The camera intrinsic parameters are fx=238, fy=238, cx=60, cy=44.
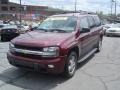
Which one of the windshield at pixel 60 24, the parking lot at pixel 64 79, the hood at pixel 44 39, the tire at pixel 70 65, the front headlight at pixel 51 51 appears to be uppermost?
the windshield at pixel 60 24

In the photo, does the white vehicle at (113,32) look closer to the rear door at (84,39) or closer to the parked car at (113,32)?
the parked car at (113,32)

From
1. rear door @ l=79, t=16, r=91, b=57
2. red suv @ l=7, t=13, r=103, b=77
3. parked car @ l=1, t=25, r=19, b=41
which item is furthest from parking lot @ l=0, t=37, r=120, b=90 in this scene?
parked car @ l=1, t=25, r=19, b=41

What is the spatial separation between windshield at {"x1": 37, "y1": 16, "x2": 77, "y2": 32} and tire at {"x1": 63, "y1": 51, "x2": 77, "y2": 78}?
0.87 m

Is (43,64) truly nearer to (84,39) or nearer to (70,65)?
(70,65)

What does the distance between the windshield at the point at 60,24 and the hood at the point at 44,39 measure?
0.47m

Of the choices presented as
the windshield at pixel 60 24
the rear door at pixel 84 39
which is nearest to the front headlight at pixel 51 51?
the windshield at pixel 60 24

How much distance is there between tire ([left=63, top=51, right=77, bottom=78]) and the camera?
647 cm

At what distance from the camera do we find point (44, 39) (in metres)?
6.34

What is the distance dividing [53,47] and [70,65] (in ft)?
3.20

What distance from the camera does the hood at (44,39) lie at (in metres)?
6.12

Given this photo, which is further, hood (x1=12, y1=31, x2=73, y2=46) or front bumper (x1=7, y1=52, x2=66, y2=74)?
hood (x1=12, y1=31, x2=73, y2=46)

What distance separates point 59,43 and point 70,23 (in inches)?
63.4

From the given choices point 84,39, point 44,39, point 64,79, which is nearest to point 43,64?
point 44,39

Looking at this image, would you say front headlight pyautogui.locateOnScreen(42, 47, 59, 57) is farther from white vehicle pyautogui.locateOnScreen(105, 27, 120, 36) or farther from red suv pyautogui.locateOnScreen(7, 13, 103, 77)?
white vehicle pyautogui.locateOnScreen(105, 27, 120, 36)
